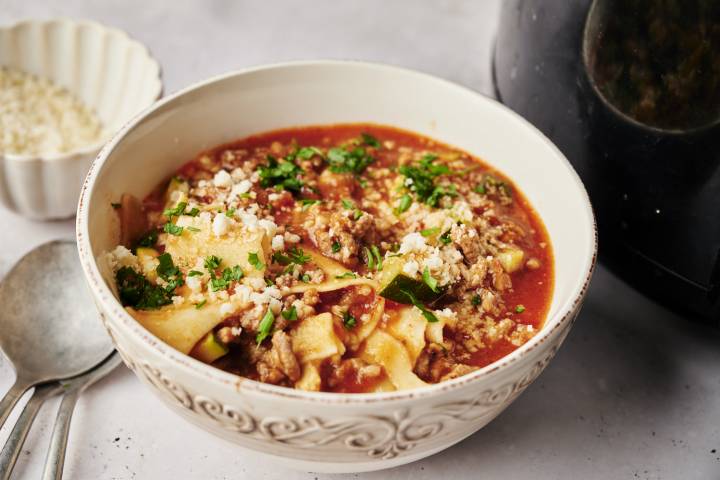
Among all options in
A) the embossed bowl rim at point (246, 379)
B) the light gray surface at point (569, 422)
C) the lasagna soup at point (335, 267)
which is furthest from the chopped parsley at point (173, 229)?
the light gray surface at point (569, 422)

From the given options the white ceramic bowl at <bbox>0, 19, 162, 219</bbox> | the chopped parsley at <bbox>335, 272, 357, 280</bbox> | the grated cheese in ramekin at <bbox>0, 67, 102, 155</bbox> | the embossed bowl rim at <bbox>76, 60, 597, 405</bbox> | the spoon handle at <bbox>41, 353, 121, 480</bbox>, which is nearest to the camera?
the embossed bowl rim at <bbox>76, 60, 597, 405</bbox>

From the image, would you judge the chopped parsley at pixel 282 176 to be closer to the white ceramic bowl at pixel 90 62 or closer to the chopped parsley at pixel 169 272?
the chopped parsley at pixel 169 272

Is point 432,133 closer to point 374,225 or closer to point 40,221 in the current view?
point 374,225

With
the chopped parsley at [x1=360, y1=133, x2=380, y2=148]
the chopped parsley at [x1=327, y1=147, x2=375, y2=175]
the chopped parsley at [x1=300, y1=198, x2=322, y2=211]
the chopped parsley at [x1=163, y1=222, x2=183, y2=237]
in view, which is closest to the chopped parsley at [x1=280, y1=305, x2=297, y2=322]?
the chopped parsley at [x1=163, y1=222, x2=183, y2=237]

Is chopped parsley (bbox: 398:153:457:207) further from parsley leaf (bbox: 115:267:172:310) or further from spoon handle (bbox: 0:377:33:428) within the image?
spoon handle (bbox: 0:377:33:428)

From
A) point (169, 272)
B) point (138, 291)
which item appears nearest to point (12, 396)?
point (138, 291)

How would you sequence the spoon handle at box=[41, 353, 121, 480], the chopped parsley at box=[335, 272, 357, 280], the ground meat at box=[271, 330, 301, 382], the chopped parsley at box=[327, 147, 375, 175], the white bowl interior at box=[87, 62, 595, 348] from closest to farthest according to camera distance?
the ground meat at box=[271, 330, 301, 382], the spoon handle at box=[41, 353, 121, 480], the chopped parsley at box=[335, 272, 357, 280], the white bowl interior at box=[87, 62, 595, 348], the chopped parsley at box=[327, 147, 375, 175]
